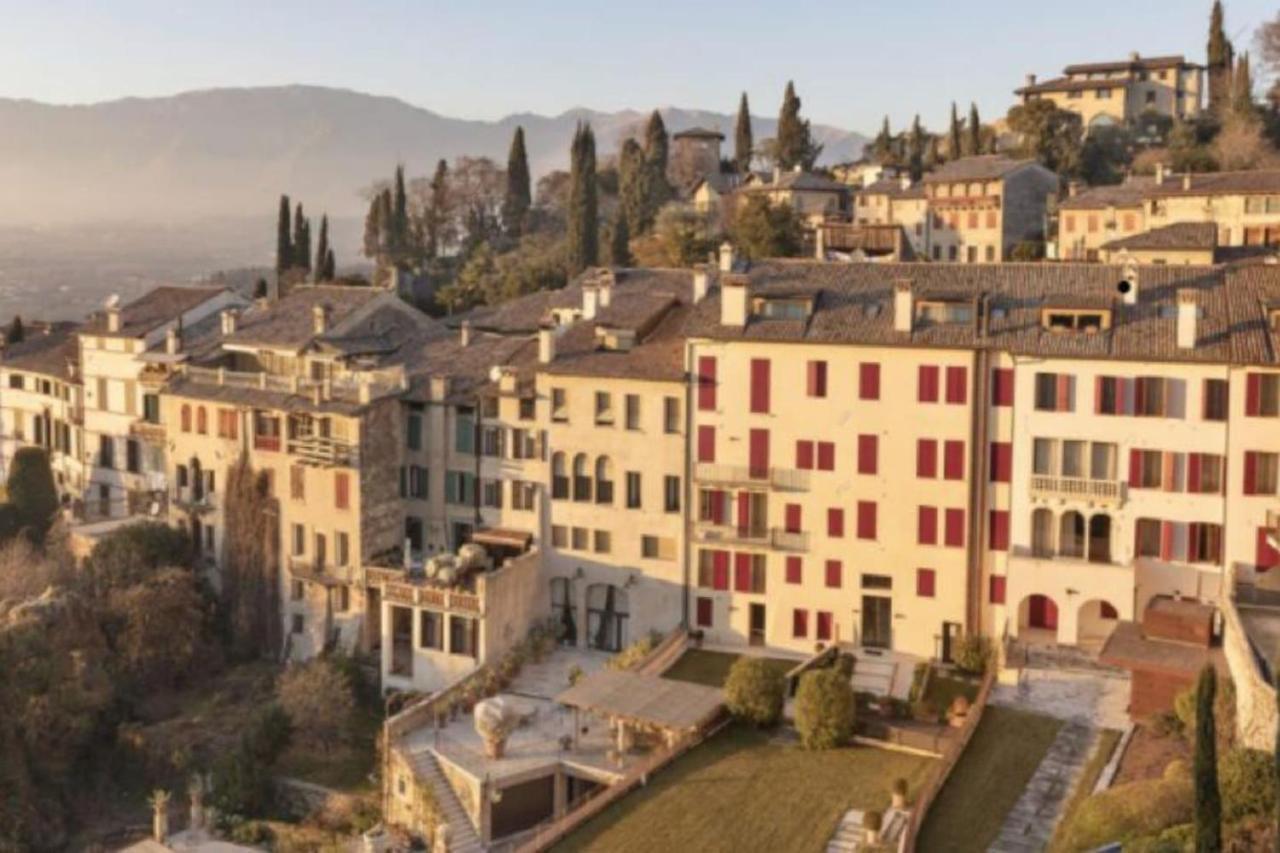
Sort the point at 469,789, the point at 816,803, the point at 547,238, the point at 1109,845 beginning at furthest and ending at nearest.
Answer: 1. the point at 547,238
2. the point at 469,789
3. the point at 816,803
4. the point at 1109,845

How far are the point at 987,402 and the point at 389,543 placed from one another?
22537 mm

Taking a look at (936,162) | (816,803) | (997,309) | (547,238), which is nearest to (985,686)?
(816,803)

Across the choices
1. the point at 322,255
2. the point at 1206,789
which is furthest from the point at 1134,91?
the point at 1206,789

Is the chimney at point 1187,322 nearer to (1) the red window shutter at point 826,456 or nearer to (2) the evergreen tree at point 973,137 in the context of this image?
(1) the red window shutter at point 826,456

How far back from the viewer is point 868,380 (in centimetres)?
4541

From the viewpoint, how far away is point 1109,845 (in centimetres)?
2714

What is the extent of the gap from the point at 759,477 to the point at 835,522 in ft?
9.72

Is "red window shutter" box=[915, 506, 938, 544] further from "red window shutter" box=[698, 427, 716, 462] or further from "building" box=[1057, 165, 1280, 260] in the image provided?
"building" box=[1057, 165, 1280, 260]

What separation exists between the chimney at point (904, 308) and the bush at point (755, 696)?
1223cm

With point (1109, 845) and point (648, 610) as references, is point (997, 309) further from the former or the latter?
point (1109, 845)

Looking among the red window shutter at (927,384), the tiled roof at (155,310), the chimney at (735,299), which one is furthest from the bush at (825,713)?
the tiled roof at (155,310)

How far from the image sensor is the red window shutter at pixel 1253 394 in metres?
40.6

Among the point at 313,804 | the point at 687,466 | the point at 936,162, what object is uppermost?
the point at 936,162

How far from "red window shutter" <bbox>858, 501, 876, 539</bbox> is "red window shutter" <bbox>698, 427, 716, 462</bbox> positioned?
5.34 metres
